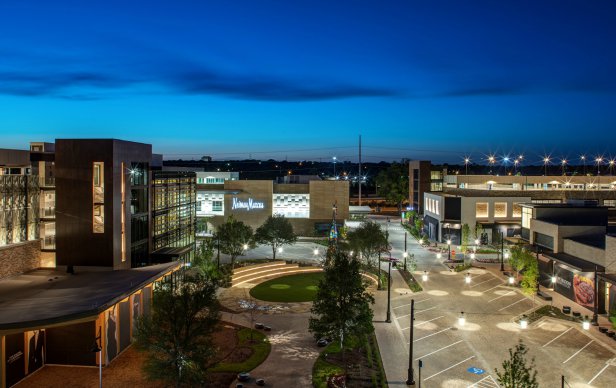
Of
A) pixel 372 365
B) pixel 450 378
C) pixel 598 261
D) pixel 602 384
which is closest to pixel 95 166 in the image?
pixel 372 365

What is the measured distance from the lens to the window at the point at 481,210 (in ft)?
225

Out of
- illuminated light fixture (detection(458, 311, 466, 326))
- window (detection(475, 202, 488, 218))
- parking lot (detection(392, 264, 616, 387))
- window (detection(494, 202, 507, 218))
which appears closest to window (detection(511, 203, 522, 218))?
window (detection(494, 202, 507, 218))

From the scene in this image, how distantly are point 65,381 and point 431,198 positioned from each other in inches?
2427

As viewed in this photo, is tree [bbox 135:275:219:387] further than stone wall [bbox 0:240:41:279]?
No

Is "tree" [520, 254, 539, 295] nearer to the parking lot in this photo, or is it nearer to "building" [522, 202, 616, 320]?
the parking lot

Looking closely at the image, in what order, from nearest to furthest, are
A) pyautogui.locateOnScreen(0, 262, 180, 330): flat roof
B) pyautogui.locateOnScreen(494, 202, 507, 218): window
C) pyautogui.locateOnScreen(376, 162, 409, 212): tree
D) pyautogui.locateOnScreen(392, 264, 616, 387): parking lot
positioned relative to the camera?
pyautogui.locateOnScreen(0, 262, 180, 330): flat roof, pyautogui.locateOnScreen(392, 264, 616, 387): parking lot, pyautogui.locateOnScreen(494, 202, 507, 218): window, pyautogui.locateOnScreen(376, 162, 409, 212): tree

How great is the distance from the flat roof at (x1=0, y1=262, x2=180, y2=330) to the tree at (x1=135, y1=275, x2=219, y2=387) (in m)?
2.81

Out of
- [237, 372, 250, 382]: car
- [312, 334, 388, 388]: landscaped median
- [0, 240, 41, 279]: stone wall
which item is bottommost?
[312, 334, 388, 388]: landscaped median

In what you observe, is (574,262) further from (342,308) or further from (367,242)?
(342,308)

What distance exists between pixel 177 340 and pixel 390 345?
13.5m

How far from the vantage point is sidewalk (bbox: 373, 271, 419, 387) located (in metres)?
24.0

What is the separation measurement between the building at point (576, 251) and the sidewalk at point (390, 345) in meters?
13.0

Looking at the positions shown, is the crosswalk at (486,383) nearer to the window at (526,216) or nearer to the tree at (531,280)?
the tree at (531,280)

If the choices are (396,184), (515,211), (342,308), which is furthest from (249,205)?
(396,184)
